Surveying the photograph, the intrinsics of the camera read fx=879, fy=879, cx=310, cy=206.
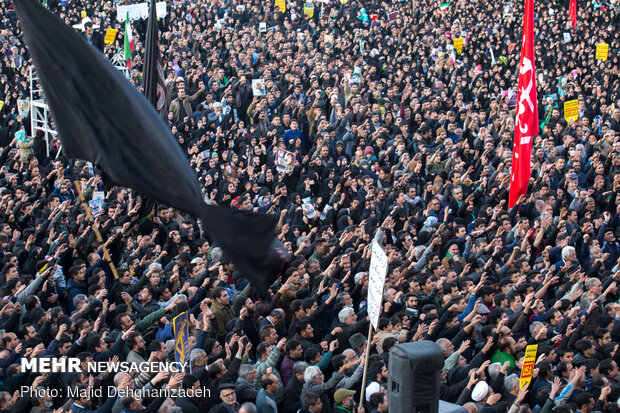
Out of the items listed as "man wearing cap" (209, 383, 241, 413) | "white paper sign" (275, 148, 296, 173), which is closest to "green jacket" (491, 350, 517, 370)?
"man wearing cap" (209, 383, 241, 413)

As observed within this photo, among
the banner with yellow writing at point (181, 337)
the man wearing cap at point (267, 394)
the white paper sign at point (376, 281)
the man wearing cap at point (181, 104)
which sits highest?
the man wearing cap at point (181, 104)

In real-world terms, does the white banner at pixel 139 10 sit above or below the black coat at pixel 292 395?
above

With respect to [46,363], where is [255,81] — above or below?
above

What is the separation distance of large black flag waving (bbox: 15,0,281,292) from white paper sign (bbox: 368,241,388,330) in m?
2.22

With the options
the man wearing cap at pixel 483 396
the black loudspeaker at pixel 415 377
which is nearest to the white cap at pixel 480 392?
the man wearing cap at pixel 483 396

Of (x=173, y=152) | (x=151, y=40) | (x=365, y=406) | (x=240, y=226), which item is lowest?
(x=365, y=406)

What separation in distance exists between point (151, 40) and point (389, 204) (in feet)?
18.0

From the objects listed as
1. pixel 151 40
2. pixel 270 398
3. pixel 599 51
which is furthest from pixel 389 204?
pixel 599 51

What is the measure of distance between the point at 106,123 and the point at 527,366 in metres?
4.30

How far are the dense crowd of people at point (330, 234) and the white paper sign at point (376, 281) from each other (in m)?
0.68

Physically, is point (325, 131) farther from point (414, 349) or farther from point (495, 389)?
point (414, 349)

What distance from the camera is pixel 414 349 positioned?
4867 millimetres

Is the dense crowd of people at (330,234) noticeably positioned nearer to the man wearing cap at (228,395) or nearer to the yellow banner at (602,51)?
the man wearing cap at (228,395)

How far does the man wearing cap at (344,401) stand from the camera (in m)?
7.54
